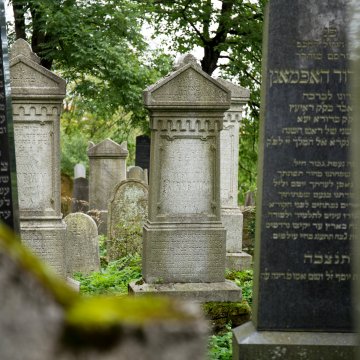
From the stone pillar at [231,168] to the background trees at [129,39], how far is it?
6230 mm

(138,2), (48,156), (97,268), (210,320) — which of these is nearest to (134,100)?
(138,2)

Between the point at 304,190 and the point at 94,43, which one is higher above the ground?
the point at 94,43

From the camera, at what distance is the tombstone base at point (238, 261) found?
11.6m

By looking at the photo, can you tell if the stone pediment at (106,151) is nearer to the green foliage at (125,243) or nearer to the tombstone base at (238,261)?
the green foliage at (125,243)

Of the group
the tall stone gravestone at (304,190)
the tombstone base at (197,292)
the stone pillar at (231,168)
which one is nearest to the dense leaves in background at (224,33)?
the stone pillar at (231,168)

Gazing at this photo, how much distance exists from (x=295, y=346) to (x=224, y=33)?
1476 cm

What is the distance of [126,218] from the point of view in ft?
40.8

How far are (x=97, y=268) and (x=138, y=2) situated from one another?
1060 centimetres

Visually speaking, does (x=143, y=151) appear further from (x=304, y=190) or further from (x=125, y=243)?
(x=304, y=190)

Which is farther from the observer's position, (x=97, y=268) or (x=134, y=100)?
(x=134, y=100)

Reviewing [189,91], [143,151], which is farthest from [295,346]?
[143,151]

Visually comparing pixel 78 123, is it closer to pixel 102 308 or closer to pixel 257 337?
pixel 257 337

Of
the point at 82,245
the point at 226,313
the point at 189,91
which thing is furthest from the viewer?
the point at 82,245

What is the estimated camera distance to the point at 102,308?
1.17 m
